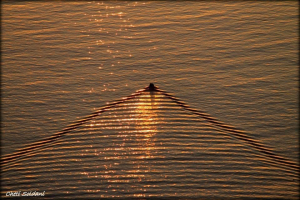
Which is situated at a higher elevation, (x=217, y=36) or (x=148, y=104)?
(x=217, y=36)

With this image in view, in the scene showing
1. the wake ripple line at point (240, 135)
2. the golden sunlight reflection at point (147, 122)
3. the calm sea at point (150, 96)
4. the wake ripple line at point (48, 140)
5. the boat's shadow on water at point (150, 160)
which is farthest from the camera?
the golden sunlight reflection at point (147, 122)

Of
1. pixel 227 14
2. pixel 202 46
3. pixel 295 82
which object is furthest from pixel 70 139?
pixel 227 14

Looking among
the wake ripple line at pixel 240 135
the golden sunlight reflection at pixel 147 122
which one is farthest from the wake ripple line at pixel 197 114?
the golden sunlight reflection at pixel 147 122

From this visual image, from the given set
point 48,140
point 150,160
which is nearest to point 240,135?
point 150,160

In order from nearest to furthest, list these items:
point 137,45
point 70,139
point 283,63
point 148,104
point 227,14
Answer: point 70,139 < point 148,104 < point 283,63 < point 137,45 < point 227,14

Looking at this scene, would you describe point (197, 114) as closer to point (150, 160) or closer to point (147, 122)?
point (147, 122)

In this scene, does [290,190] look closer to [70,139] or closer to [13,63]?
[70,139]

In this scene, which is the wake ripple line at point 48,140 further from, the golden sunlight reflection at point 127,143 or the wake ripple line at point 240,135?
the wake ripple line at point 240,135

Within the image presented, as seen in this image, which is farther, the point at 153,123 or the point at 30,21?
the point at 30,21
